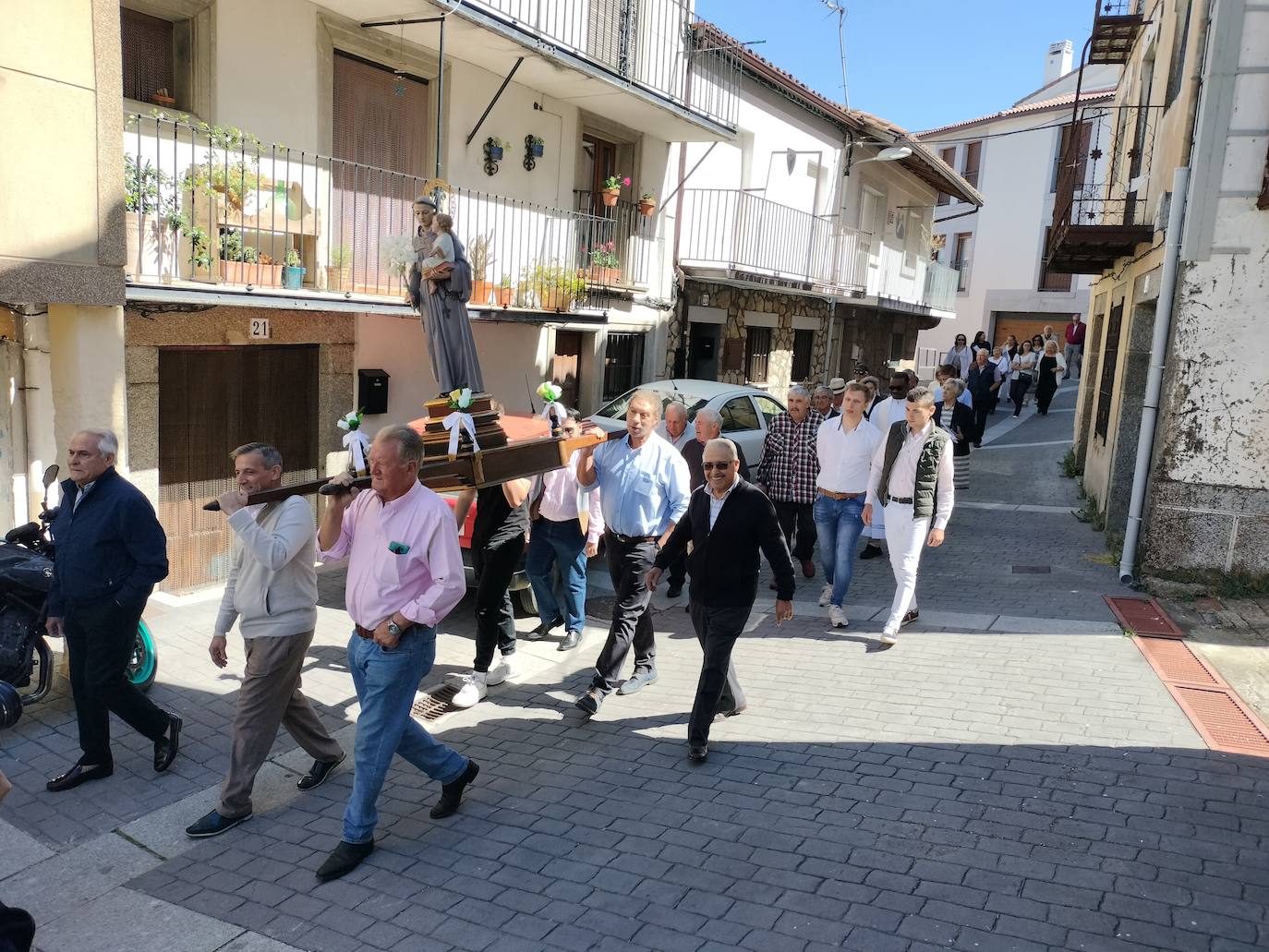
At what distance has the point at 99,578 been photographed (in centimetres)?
455

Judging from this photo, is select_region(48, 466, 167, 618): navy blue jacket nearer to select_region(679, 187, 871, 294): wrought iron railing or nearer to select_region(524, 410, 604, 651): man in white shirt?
select_region(524, 410, 604, 651): man in white shirt

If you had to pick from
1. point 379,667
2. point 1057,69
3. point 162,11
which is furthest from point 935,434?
point 1057,69

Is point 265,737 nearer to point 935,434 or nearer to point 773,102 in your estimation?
point 935,434

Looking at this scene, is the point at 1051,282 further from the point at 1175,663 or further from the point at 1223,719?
the point at 1223,719

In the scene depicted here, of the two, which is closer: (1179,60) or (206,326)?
(206,326)

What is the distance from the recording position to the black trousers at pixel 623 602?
5.56 m

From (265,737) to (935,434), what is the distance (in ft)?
15.9

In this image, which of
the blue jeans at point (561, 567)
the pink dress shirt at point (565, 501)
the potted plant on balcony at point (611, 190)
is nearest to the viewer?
the pink dress shirt at point (565, 501)

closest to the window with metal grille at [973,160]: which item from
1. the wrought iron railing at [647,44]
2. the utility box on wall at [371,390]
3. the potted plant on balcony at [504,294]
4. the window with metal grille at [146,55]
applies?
the wrought iron railing at [647,44]

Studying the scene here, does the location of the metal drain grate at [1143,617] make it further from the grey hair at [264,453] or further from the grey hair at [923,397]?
the grey hair at [264,453]

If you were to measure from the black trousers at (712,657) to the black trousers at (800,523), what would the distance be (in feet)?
11.6

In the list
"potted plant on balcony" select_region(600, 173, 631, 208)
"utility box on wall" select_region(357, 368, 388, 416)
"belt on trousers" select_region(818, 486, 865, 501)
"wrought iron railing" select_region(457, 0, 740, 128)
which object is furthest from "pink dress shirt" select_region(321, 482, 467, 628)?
"potted plant on balcony" select_region(600, 173, 631, 208)

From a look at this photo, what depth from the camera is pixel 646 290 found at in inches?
569

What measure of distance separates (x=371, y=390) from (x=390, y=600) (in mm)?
6464
